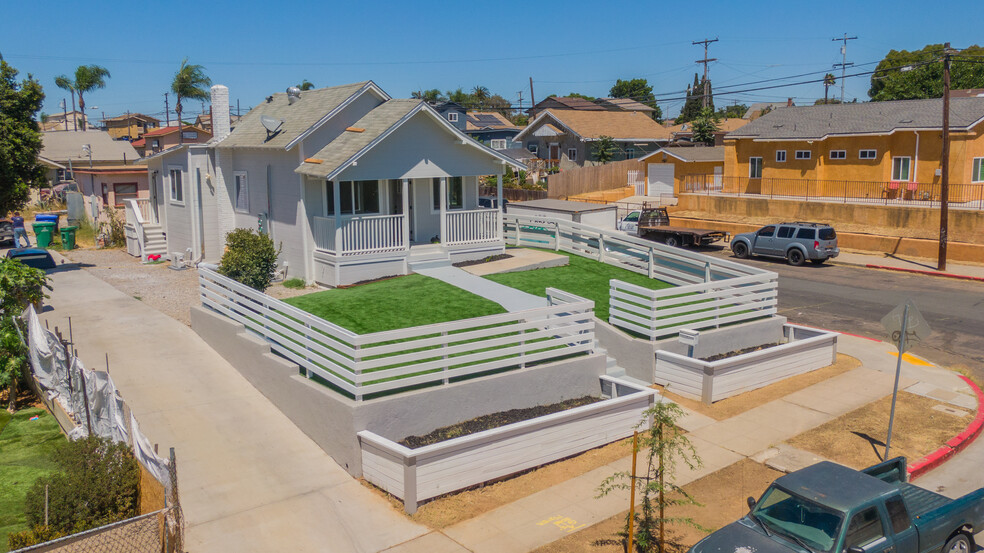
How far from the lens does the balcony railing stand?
113 ft

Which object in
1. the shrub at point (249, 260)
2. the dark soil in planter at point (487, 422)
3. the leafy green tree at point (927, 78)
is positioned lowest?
the dark soil in planter at point (487, 422)

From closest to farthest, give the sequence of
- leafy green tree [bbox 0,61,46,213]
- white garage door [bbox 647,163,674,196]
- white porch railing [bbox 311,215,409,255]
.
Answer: white porch railing [bbox 311,215,409,255], leafy green tree [bbox 0,61,46,213], white garage door [bbox 647,163,674,196]

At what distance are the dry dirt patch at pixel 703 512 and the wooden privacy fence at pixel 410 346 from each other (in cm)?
335

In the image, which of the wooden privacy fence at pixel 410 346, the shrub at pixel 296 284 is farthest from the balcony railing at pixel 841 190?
the shrub at pixel 296 284

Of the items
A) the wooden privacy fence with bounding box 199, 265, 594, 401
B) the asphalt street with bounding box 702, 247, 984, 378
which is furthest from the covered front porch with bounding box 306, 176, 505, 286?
the asphalt street with bounding box 702, 247, 984, 378

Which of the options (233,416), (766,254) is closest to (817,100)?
(766,254)

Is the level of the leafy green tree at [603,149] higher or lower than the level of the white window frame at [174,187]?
higher

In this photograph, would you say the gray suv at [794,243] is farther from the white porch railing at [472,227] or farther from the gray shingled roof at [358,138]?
the gray shingled roof at [358,138]

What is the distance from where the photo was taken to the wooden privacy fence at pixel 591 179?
51484 mm

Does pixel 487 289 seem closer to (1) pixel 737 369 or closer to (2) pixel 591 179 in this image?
(1) pixel 737 369

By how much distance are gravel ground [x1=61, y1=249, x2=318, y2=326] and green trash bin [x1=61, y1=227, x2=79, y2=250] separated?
1.07 metres

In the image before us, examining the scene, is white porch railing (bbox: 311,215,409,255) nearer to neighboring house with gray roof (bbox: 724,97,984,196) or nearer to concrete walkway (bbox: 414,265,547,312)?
concrete walkway (bbox: 414,265,547,312)

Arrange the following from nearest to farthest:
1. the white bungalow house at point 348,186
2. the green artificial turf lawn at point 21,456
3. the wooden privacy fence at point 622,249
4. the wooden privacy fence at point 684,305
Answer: the green artificial turf lawn at point 21,456 → the wooden privacy fence at point 684,305 → the wooden privacy fence at point 622,249 → the white bungalow house at point 348,186

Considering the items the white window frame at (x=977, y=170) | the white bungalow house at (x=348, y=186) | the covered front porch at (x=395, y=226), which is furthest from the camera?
the white window frame at (x=977, y=170)
